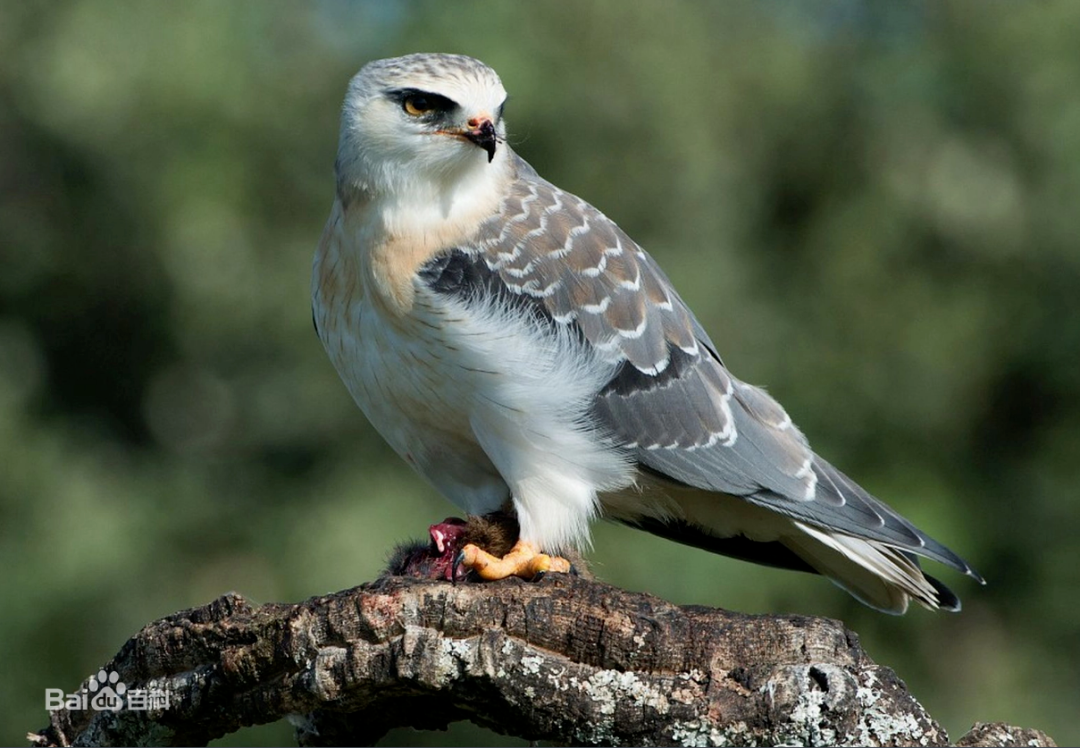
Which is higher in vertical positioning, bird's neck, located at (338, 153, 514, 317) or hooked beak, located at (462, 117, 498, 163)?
hooked beak, located at (462, 117, 498, 163)

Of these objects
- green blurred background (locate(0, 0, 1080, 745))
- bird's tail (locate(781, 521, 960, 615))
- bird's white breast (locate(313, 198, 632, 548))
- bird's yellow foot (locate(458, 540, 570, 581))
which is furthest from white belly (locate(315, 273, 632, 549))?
green blurred background (locate(0, 0, 1080, 745))

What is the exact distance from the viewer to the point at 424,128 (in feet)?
18.3

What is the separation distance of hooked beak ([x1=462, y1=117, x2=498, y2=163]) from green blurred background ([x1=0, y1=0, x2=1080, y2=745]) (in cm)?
606

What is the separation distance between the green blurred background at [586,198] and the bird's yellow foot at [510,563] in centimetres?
601

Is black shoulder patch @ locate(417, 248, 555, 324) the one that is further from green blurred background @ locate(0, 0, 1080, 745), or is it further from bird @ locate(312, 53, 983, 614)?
green blurred background @ locate(0, 0, 1080, 745)

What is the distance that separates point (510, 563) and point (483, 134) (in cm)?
Answer: 165

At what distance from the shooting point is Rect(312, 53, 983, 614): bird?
5301 mm

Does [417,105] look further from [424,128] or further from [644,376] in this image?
[644,376]

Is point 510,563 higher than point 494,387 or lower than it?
lower

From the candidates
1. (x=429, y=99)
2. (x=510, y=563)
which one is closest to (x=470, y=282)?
(x=429, y=99)

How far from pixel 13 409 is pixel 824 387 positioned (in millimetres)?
7793

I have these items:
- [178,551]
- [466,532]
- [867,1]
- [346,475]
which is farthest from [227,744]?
[867,1]

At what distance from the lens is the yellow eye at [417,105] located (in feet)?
18.4

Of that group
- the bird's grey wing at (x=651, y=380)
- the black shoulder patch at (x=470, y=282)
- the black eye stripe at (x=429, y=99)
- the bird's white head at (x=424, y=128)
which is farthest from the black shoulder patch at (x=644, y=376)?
the black eye stripe at (x=429, y=99)
